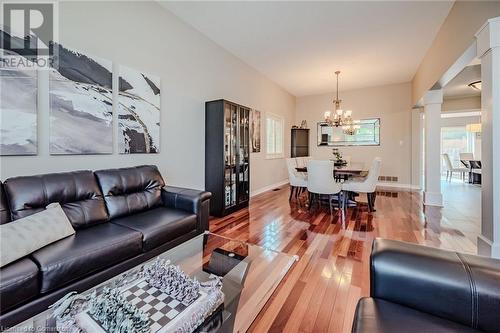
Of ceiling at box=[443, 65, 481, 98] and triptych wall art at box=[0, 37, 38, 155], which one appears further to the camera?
ceiling at box=[443, 65, 481, 98]

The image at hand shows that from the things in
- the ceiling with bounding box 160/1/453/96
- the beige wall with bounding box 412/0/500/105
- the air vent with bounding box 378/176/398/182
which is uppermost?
the ceiling with bounding box 160/1/453/96

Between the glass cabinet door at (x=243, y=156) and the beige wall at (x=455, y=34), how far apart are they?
322 cm

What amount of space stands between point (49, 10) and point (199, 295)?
9.38 feet

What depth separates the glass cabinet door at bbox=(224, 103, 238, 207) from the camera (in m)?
3.88

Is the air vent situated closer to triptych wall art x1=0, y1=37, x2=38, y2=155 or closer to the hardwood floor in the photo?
the hardwood floor

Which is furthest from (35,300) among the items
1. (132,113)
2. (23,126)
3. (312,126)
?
(312,126)

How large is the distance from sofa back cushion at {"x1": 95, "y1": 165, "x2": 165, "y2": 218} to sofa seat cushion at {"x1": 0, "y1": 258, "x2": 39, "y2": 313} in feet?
2.92

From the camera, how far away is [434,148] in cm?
459

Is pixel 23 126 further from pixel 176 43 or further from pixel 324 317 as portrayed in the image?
pixel 324 317

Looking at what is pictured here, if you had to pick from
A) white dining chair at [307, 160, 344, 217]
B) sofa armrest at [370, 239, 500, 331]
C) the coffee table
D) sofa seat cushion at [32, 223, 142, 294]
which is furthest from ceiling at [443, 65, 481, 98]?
sofa seat cushion at [32, 223, 142, 294]

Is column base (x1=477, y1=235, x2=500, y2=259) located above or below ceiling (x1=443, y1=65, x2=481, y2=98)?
below

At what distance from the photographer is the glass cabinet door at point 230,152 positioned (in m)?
3.88

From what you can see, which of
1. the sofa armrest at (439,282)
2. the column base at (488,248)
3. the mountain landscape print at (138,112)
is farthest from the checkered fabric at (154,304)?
the column base at (488,248)

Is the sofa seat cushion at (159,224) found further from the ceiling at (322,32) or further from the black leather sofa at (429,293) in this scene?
the ceiling at (322,32)
